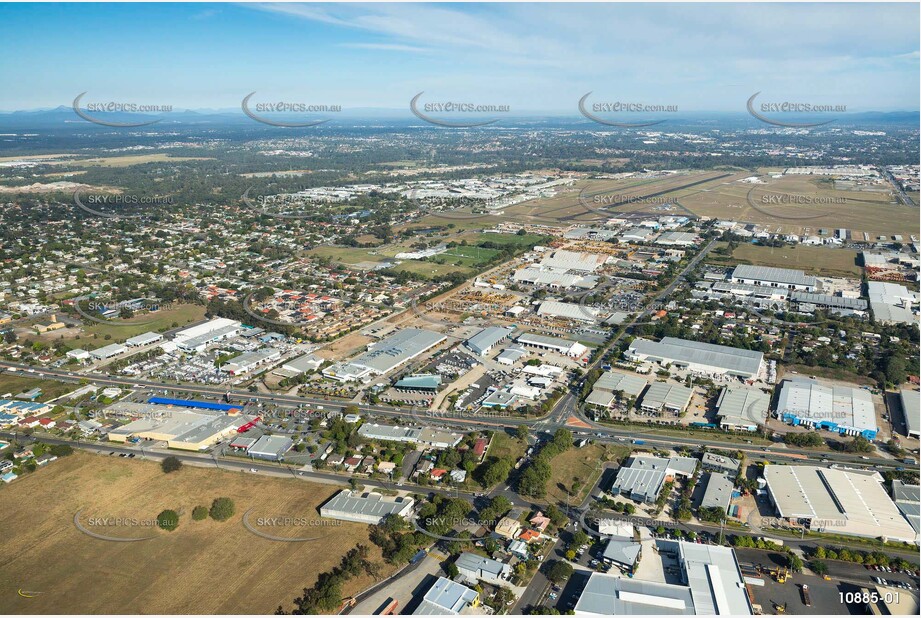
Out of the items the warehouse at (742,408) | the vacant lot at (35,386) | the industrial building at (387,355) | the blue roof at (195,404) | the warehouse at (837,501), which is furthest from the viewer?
the industrial building at (387,355)

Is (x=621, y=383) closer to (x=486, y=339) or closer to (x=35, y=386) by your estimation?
(x=486, y=339)

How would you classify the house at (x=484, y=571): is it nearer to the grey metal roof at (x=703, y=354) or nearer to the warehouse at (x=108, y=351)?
the grey metal roof at (x=703, y=354)

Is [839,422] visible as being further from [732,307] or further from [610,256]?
[610,256]

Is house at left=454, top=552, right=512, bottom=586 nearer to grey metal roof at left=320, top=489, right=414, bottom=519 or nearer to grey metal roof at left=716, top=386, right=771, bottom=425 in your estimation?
grey metal roof at left=320, top=489, right=414, bottom=519

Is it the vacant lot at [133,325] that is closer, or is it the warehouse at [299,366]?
the warehouse at [299,366]

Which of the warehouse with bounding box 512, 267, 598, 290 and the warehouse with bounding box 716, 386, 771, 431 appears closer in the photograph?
the warehouse with bounding box 716, 386, 771, 431

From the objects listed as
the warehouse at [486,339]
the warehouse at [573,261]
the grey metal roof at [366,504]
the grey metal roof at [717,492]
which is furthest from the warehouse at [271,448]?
the warehouse at [573,261]

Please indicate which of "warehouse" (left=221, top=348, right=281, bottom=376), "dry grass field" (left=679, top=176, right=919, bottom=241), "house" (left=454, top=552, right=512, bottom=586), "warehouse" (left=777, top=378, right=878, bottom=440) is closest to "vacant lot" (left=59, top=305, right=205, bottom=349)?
"warehouse" (left=221, top=348, right=281, bottom=376)
